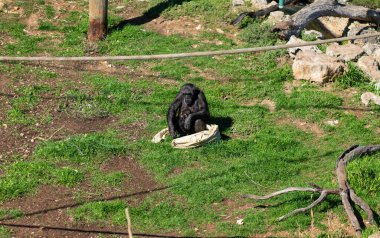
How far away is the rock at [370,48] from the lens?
15398 mm

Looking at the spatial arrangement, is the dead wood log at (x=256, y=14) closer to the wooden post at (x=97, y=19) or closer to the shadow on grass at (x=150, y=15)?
the shadow on grass at (x=150, y=15)

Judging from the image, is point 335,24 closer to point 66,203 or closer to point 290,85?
point 290,85

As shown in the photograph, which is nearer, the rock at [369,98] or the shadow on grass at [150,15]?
the rock at [369,98]

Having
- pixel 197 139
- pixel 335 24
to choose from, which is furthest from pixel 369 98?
pixel 335 24

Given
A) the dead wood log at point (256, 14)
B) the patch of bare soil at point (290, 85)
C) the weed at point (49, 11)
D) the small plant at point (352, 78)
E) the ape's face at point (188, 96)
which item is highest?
the dead wood log at point (256, 14)

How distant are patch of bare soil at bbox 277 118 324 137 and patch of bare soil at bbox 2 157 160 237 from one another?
9.61 feet

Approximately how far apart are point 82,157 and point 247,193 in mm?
2728

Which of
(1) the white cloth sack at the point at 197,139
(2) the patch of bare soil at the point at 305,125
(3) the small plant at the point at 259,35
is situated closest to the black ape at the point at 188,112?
(1) the white cloth sack at the point at 197,139

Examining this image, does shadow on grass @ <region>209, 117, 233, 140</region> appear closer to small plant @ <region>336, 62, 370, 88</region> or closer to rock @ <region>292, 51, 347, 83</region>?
rock @ <region>292, 51, 347, 83</region>

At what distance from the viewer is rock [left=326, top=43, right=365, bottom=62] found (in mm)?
15094

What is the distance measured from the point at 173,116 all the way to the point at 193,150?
2.28 ft

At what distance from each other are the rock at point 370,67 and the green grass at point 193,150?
0.78 ft

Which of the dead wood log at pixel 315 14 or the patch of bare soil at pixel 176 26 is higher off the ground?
the dead wood log at pixel 315 14

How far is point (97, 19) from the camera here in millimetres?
16438
